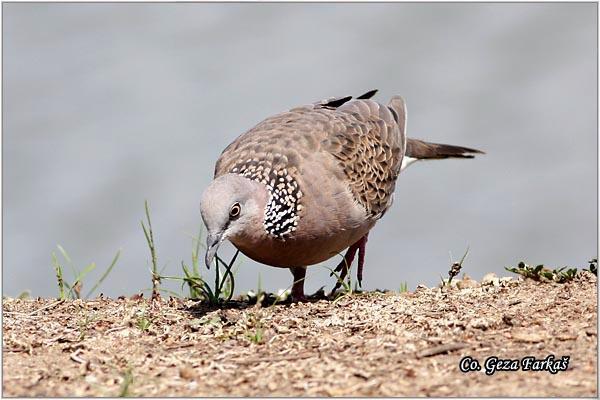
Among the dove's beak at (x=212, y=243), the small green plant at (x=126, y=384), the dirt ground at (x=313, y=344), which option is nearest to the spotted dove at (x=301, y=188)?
the dove's beak at (x=212, y=243)

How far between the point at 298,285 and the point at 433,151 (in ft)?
9.83

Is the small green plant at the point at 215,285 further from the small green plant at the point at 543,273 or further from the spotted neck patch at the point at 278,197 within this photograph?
the small green plant at the point at 543,273

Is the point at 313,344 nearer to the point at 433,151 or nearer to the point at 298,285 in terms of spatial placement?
the point at 298,285

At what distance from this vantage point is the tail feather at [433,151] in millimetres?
9108

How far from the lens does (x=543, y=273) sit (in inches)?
254

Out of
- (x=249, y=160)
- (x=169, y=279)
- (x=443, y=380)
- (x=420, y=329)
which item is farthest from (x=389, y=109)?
(x=443, y=380)

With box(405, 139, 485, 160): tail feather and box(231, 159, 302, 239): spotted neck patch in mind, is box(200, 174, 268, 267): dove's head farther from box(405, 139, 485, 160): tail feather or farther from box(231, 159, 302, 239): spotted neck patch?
box(405, 139, 485, 160): tail feather

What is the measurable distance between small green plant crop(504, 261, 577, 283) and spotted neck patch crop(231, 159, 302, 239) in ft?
5.26

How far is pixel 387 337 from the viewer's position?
205 inches

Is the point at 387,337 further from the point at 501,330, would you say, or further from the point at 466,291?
the point at 466,291

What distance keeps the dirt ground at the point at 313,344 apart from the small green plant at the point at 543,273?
2.8 inches

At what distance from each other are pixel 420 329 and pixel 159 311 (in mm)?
1921

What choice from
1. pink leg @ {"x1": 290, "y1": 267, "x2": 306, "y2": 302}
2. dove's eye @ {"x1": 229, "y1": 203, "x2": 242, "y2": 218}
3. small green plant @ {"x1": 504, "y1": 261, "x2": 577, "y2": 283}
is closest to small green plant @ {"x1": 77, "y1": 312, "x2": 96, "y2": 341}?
dove's eye @ {"x1": 229, "y1": 203, "x2": 242, "y2": 218}

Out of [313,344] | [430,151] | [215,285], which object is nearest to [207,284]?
[215,285]
